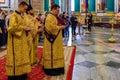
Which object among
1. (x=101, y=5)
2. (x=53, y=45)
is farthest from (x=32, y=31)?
(x=101, y=5)

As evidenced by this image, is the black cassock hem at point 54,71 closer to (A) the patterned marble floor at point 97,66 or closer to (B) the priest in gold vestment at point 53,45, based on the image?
(B) the priest in gold vestment at point 53,45

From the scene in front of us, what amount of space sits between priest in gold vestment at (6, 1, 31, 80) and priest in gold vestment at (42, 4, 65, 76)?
2.35 ft

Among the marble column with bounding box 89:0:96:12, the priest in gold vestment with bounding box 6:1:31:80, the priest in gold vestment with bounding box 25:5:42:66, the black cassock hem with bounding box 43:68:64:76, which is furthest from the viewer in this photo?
the marble column with bounding box 89:0:96:12

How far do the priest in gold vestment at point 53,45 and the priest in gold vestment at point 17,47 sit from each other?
72 centimetres

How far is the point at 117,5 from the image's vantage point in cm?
2338

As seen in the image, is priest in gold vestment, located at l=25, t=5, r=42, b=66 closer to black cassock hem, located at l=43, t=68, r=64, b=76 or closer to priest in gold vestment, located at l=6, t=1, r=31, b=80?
black cassock hem, located at l=43, t=68, r=64, b=76

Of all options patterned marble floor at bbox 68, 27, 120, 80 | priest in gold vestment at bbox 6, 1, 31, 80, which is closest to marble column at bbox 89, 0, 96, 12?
patterned marble floor at bbox 68, 27, 120, 80

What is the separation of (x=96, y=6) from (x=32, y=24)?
1997cm

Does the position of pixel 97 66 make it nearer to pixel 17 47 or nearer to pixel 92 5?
pixel 17 47

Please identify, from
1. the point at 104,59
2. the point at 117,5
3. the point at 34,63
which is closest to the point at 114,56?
the point at 104,59

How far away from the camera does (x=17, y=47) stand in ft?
15.6

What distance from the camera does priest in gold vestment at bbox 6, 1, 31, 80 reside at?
470cm

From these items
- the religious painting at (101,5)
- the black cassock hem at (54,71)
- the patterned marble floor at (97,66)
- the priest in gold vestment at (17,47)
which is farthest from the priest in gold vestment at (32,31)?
the religious painting at (101,5)

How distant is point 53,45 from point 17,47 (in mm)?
969
